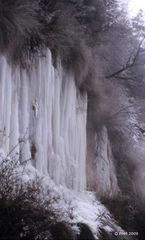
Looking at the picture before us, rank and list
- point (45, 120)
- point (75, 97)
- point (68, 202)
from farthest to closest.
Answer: point (75, 97) → point (45, 120) → point (68, 202)

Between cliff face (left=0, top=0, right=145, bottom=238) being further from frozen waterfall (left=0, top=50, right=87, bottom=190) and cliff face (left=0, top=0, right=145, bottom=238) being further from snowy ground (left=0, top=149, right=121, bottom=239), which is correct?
snowy ground (left=0, top=149, right=121, bottom=239)

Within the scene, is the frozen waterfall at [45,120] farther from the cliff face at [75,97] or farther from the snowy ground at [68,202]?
the snowy ground at [68,202]

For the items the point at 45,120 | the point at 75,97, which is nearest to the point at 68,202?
the point at 45,120

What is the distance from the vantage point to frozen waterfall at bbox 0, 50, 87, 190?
39.0 feet

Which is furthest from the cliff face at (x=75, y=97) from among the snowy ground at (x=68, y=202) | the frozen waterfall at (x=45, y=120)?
the snowy ground at (x=68, y=202)

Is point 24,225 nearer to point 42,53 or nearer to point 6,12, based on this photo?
point 6,12

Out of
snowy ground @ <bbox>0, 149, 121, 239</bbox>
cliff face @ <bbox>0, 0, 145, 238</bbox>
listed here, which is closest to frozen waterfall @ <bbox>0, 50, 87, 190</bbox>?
cliff face @ <bbox>0, 0, 145, 238</bbox>

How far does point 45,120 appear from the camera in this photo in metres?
14.0

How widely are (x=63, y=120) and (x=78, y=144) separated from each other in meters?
1.33

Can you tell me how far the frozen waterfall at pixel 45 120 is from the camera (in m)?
11.9

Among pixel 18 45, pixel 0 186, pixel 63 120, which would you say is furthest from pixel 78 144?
pixel 0 186

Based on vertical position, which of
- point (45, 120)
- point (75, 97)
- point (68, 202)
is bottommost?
point (68, 202)

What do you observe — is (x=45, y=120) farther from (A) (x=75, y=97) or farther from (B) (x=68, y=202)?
(A) (x=75, y=97)

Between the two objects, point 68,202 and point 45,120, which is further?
point 45,120
